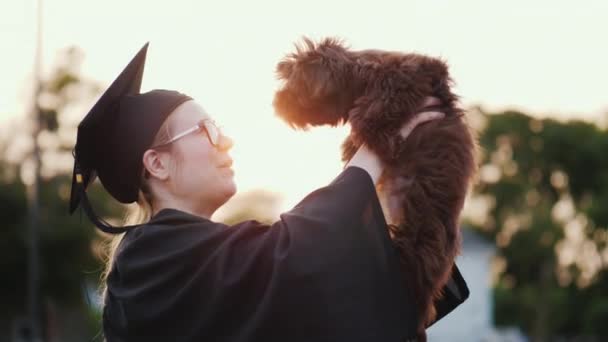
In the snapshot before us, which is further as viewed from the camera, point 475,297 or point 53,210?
point 475,297

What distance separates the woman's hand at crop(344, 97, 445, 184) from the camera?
301 cm

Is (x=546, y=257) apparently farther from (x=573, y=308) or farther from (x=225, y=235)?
(x=225, y=235)

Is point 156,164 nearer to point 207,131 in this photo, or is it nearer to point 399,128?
point 207,131

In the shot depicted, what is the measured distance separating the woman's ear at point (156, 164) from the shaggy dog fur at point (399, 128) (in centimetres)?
46

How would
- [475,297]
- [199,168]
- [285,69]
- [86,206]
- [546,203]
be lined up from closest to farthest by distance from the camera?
[285,69] < [199,168] < [86,206] < [546,203] < [475,297]

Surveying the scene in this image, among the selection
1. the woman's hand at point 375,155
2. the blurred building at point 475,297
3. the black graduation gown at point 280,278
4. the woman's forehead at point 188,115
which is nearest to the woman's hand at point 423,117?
the woman's hand at point 375,155

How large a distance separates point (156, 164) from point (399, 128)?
0.88m

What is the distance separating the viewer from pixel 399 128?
302 cm

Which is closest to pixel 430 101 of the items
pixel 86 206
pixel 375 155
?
pixel 375 155

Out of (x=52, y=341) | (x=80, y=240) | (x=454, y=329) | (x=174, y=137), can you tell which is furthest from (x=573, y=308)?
(x=174, y=137)

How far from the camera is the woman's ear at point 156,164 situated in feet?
11.1

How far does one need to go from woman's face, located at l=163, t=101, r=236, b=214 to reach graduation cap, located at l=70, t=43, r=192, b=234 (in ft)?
0.27

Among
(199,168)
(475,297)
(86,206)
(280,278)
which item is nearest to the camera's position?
(280,278)

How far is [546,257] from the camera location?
56.1 m
